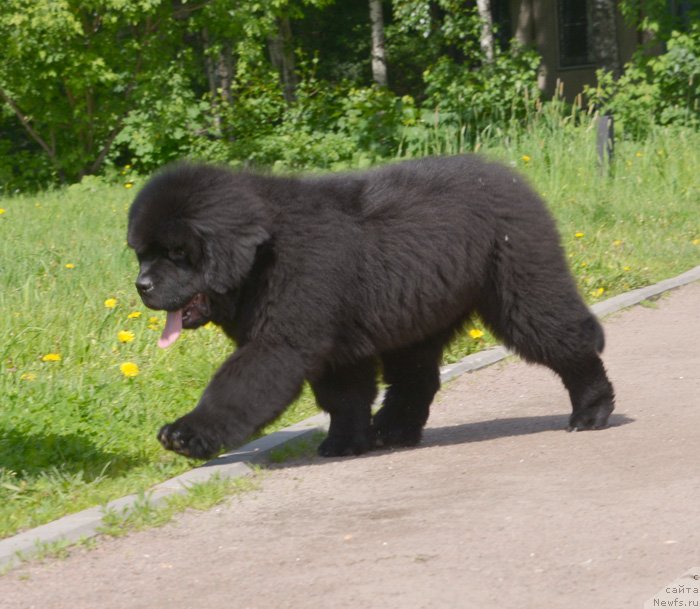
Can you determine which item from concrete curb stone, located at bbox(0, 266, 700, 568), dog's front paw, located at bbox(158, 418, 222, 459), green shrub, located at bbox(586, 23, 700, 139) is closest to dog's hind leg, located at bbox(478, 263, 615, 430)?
concrete curb stone, located at bbox(0, 266, 700, 568)

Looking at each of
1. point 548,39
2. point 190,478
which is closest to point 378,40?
point 548,39

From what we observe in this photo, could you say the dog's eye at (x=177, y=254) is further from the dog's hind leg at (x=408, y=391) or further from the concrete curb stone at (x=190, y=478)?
the dog's hind leg at (x=408, y=391)

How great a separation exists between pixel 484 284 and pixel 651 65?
1538 centimetres

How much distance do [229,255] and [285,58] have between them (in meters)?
23.7

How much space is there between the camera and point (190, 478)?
237 inches

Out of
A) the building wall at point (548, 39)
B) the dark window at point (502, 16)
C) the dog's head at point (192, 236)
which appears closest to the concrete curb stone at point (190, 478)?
the dog's head at point (192, 236)

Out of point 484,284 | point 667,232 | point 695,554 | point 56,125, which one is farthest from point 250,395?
point 56,125

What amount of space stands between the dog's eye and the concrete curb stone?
1037 millimetres

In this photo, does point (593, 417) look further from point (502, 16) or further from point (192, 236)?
point (502, 16)

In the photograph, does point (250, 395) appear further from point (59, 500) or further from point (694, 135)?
point (694, 135)

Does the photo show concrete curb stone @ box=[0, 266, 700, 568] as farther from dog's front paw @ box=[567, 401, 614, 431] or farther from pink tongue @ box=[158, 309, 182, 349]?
dog's front paw @ box=[567, 401, 614, 431]

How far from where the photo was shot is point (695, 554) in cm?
443

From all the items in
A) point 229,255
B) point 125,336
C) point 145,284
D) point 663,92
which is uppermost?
point 229,255

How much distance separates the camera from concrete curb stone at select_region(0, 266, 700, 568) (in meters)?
5.07
